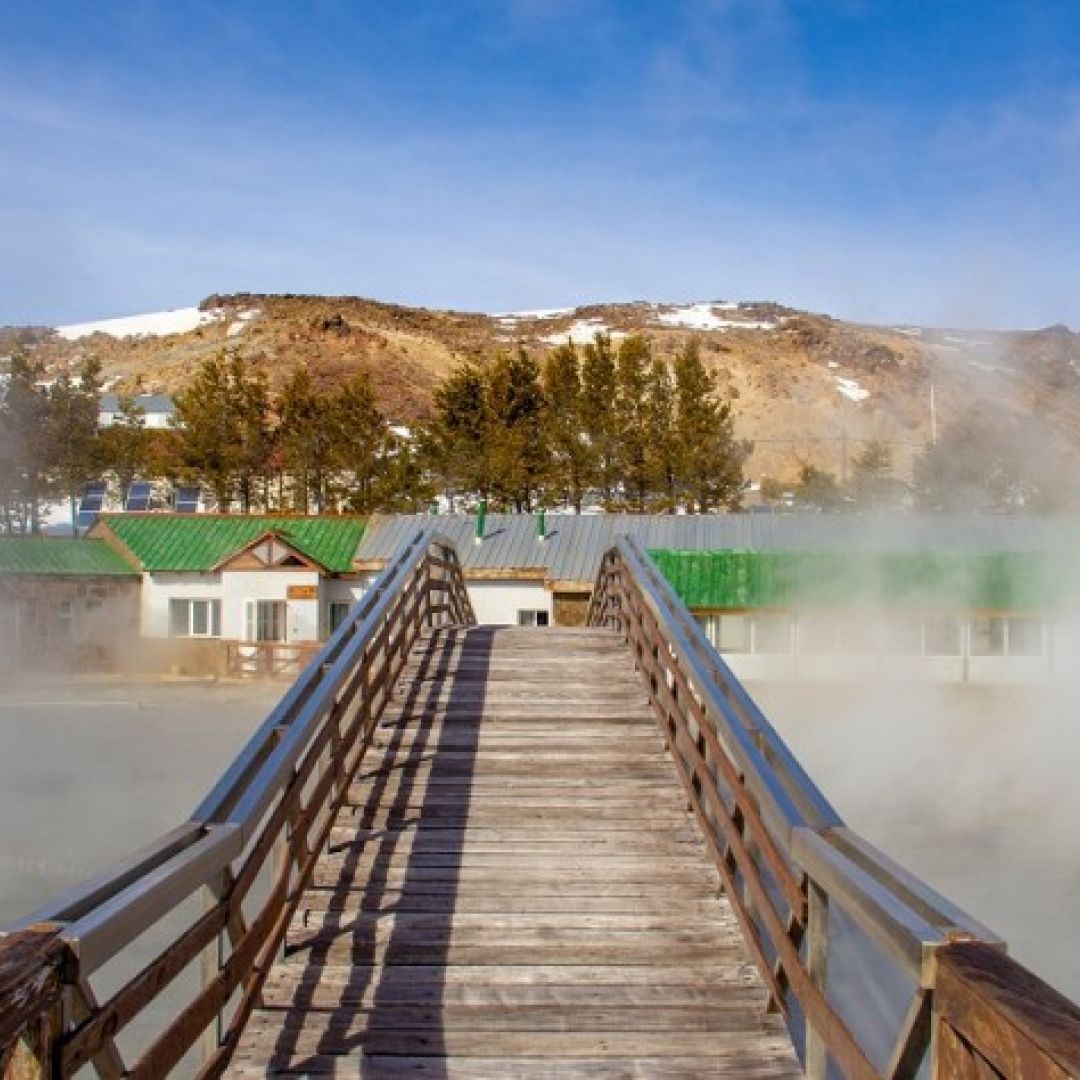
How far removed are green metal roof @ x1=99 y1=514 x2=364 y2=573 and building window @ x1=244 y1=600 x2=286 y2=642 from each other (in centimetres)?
147

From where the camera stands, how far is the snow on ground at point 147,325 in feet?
339

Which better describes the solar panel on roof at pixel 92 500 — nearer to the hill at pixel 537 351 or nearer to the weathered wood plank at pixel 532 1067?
the hill at pixel 537 351

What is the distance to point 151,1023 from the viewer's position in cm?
867

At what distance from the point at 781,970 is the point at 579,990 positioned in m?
0.73

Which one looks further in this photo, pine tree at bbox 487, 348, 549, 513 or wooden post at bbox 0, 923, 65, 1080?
pine tree at bbox 487, 348, 549, 513

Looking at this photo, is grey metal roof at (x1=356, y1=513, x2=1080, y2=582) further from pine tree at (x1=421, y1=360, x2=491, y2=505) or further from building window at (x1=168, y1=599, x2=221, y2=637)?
pine tree at (x1=421, y1=360, x2=491, y2=505)

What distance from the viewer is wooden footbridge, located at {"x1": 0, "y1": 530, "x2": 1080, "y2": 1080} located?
87.0 inches

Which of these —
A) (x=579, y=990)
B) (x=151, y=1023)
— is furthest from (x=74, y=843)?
(x=579, y=990)

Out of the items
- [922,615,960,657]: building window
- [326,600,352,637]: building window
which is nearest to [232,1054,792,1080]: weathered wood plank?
[922,615,960,657]: building window

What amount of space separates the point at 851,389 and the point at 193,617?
220 feet

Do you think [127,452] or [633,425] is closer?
[633,425]

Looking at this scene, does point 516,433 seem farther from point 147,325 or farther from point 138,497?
point 147,325

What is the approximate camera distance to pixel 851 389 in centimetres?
8550

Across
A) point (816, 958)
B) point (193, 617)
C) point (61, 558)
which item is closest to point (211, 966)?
point (816, 958)
